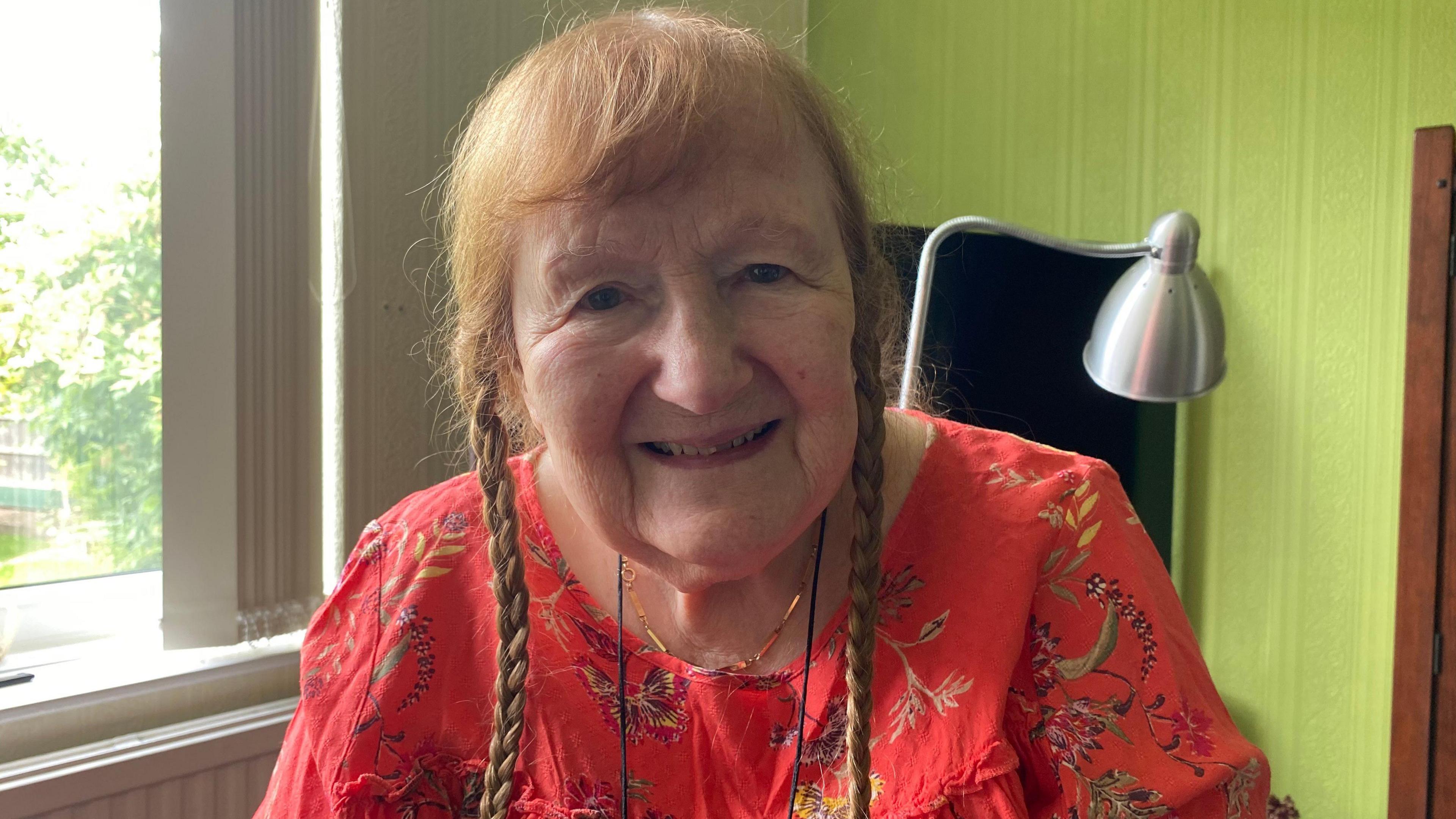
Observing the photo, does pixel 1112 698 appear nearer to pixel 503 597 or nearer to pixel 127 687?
pixel 503 597

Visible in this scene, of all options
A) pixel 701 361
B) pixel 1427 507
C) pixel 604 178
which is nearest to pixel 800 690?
pixel 701 361

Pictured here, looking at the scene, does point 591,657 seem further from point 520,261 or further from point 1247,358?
point 1247,358

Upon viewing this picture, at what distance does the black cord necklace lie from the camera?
2.62 ft

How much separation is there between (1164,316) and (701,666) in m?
0.79

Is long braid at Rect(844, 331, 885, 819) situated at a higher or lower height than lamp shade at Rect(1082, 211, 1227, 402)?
lower

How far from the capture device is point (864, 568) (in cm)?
75

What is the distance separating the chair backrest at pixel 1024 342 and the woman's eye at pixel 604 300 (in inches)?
44.5

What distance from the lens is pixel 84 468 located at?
64.1 inches

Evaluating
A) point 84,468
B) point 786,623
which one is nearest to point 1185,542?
point 786,623

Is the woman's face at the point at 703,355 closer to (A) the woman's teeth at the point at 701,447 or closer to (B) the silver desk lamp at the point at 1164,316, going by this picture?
(A) the woman's teeth at the point at 701,447

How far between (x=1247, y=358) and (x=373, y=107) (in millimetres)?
1734

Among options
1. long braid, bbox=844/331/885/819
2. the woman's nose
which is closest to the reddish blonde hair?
long braid, bbox=844/331/885/819

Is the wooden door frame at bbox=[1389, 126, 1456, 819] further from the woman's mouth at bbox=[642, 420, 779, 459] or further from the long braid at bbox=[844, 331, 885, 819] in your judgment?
the woman's mouth at bbox=[642, 420, 779, 459]

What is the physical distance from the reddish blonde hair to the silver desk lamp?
1.62 feet
